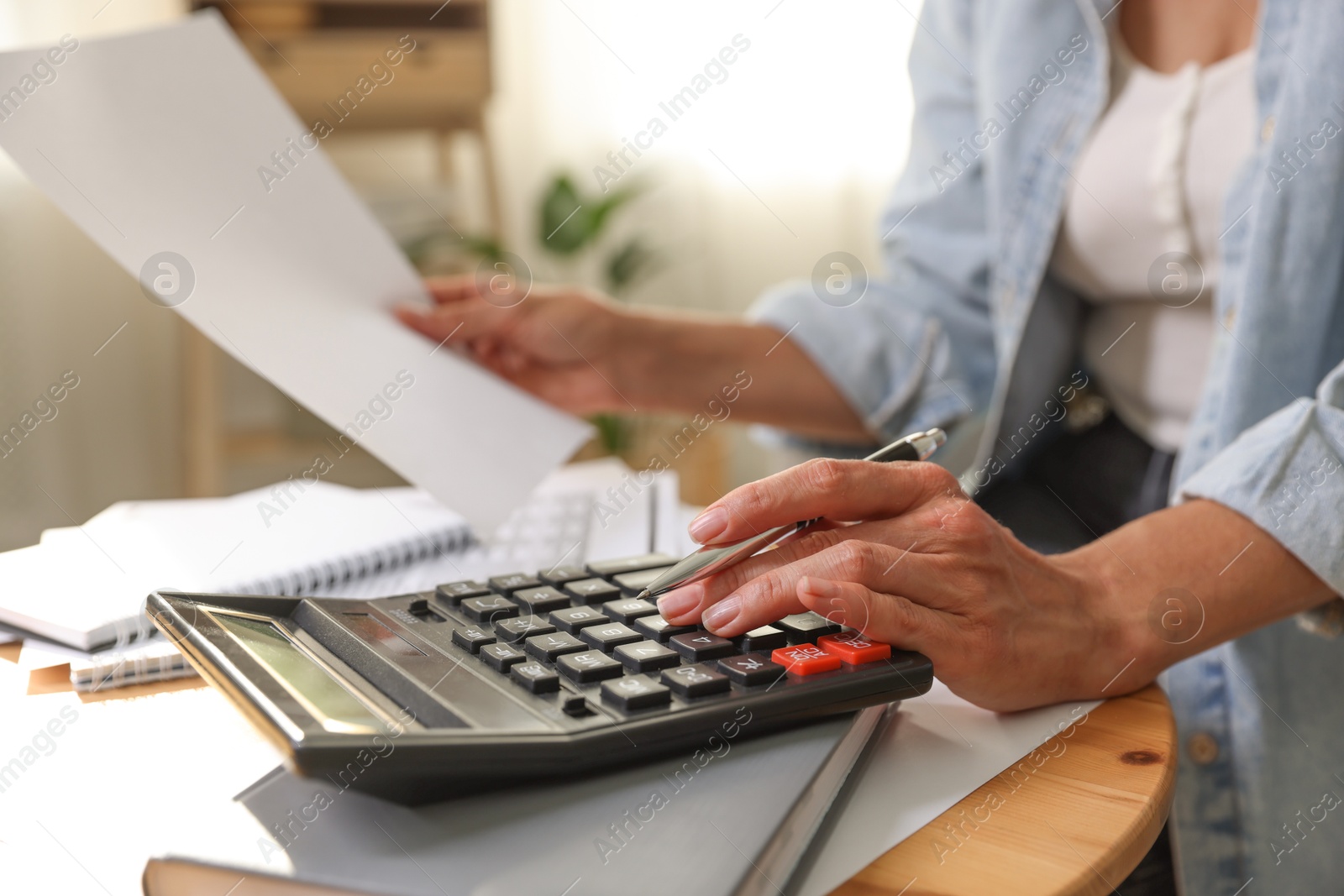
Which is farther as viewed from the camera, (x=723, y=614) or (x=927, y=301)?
(x=927, y=301)

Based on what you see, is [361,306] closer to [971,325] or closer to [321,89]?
[971,325]

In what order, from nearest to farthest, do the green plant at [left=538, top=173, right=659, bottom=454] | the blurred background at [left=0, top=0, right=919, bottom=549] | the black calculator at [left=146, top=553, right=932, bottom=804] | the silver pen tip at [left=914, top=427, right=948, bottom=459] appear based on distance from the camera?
1. the black calculator at [left=146, top=553, right=932, bottom=804]
2. the silver pen tip at [left=914, top=427, right=948, bottom=459]
3. the blurred background at [left=0, top=0, right=919, bottom=549]
4. the green plant at [left=538, top=173, right=659, bottom=454]

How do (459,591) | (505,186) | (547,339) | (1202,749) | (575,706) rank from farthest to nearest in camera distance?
(505,186) < (547,339) < (1202,749) < (459,591) < (575,706)

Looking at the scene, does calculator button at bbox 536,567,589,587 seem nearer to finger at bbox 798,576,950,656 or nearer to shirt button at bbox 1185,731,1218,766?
finger at bbox 798,576,950,656

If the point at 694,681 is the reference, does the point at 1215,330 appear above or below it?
below

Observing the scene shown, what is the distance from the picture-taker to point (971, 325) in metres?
0.87

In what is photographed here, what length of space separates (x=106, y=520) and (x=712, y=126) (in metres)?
1.63

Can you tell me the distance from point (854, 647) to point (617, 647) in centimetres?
8

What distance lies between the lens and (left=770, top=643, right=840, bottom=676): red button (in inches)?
13.7

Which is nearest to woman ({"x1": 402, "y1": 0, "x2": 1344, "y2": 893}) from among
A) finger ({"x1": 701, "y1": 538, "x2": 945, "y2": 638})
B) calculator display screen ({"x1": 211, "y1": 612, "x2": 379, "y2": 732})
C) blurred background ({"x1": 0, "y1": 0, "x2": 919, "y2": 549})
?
finger ({"x1": 701, "y1": 538, "x2": 945, "y2": 638})

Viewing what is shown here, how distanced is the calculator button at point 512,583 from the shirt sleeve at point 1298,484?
0.32 metres

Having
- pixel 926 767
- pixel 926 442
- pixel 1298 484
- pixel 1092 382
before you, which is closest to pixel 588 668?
pixel 926 767

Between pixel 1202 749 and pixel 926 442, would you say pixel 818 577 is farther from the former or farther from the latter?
pixel 1202 749

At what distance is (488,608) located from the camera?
40cm
